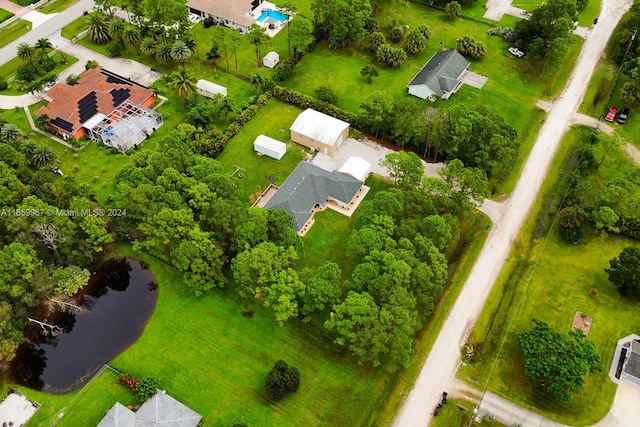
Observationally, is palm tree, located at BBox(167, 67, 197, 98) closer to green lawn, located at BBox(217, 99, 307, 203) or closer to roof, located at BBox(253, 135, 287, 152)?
green lawn, located at BBox(217, 99, 307, 203)

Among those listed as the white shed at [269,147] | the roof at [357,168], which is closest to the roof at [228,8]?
the white shed at [269,147]

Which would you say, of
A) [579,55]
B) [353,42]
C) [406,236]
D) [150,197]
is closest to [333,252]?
[406,236]

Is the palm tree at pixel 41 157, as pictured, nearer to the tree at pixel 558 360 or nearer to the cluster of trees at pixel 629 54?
the tree at pixel 558 360

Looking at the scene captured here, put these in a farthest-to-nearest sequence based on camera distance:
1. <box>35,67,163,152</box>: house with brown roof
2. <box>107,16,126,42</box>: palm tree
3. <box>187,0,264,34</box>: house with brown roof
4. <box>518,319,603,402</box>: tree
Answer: <box>187,0,264,34</box>: house with brown roof, <box>107,16,126,42</box>: palm tree, <box>35,67,163,152</box>: house with brown roof, <box>518,319,603,402</box>: tree

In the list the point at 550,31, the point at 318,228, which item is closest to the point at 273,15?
the point at 550,31

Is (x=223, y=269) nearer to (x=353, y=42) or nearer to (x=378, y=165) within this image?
(x=378, y=165)

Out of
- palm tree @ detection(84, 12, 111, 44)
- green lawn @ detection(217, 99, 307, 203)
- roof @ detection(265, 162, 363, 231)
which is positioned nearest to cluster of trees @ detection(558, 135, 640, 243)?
roof @ detection(265, 162, 363, 231)

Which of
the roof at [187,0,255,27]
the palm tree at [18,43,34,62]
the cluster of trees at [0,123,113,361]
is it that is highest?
the roof at [187,0,255,27]
